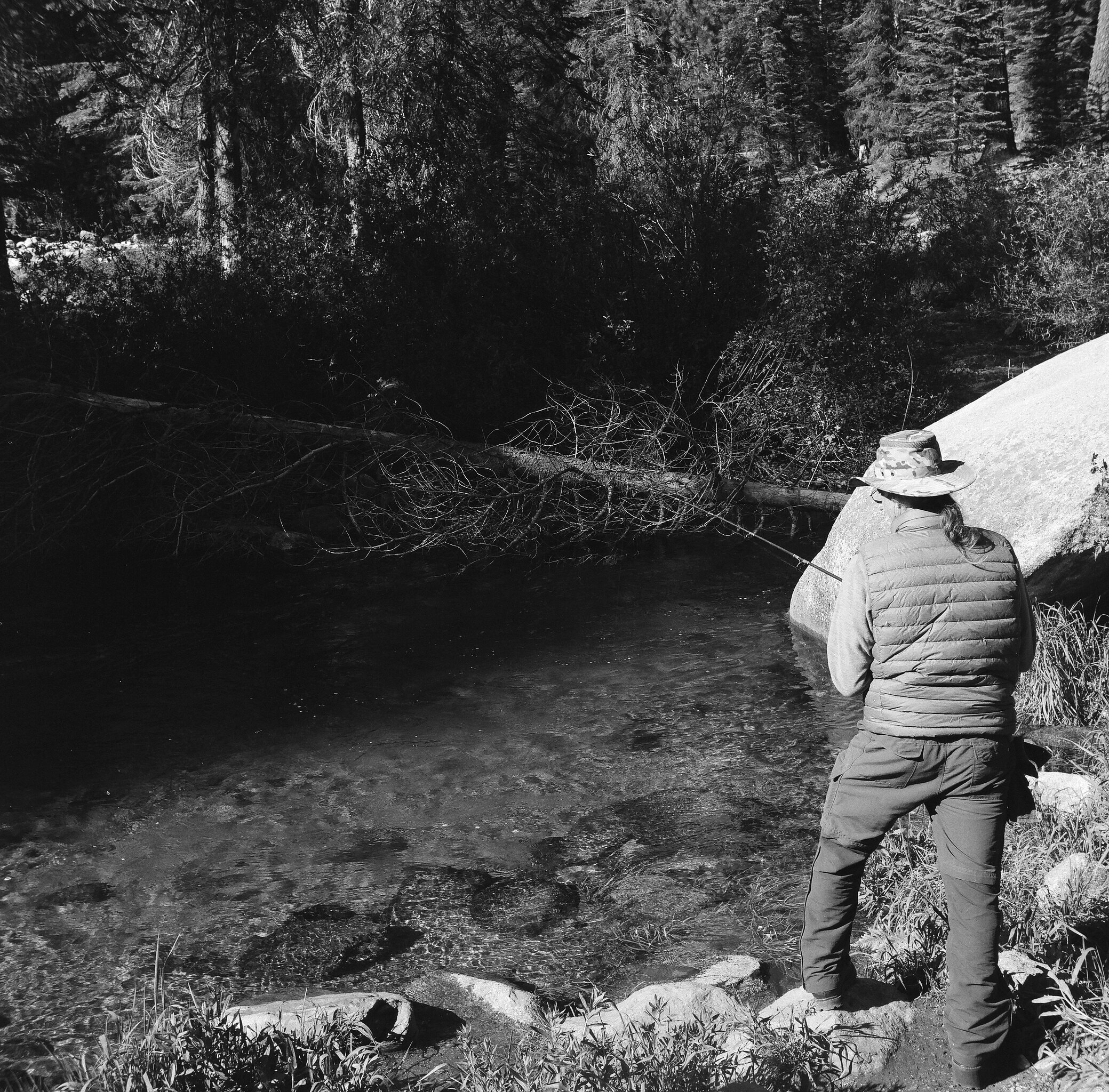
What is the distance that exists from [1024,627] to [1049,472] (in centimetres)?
385

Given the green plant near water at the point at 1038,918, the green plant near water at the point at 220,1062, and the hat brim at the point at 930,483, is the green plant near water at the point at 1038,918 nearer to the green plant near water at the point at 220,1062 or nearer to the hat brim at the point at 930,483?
the hat brim at the point at 930,483

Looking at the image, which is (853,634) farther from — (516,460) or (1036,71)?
(1036,71)

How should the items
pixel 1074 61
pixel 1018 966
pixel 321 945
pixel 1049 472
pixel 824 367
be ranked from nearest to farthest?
pixel 1018 966 → pixel 321 945 → pixel 1049 472 → pixel 824 367 → pixel 1074 61

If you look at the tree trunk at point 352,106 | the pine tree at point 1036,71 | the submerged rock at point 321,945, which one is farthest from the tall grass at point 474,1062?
the pine tree at point 1036,71

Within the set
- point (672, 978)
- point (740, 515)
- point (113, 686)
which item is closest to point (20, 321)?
point (113, 686)

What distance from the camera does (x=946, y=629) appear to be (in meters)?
3.00

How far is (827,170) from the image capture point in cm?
2077

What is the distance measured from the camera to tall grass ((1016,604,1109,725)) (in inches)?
244

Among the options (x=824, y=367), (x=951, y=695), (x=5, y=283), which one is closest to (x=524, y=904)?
(x=951, y=695)

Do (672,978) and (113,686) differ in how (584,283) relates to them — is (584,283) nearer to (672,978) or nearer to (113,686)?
(113,686)

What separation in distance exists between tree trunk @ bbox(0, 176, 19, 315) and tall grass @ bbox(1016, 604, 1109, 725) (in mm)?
11129

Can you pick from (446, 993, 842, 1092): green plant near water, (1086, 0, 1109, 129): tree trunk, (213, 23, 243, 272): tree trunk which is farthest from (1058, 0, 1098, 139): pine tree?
(446, 993, 842, 1092): green plant near water

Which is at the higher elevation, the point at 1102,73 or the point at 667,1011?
the point at 1102,73

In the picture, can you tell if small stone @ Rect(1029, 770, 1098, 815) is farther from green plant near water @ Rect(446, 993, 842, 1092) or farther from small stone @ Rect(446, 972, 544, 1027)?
small stone @ Rect(446, 972, 544, 1027)
